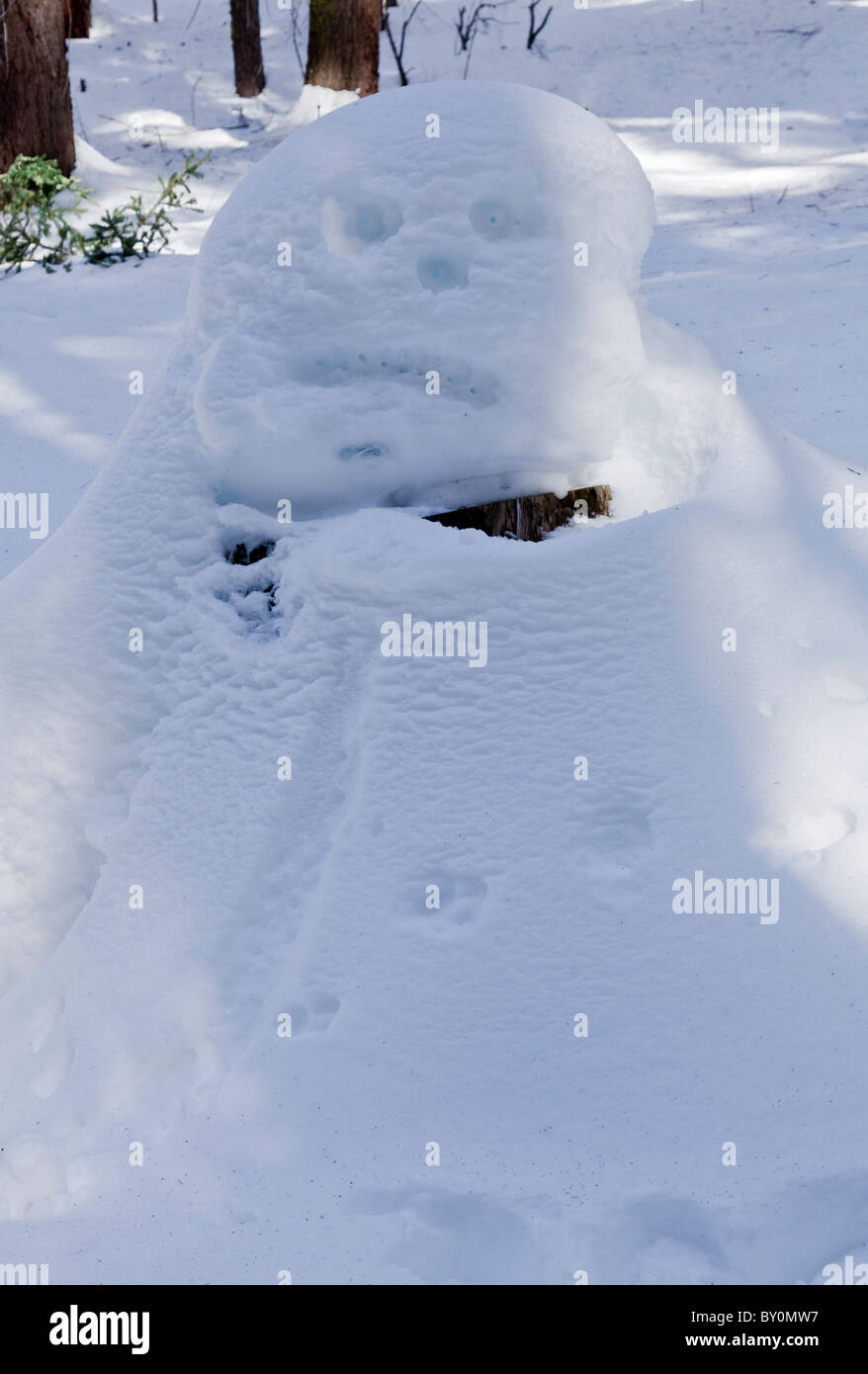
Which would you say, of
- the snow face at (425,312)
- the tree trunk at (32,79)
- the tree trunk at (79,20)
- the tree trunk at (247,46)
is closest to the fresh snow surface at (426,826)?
the snow face at (425,312)

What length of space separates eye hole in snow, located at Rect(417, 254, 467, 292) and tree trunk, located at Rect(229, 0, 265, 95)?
38.1 ft

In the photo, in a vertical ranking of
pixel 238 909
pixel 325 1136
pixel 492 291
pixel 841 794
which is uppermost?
pixel 492 291

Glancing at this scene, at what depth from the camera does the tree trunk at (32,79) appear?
291 inches

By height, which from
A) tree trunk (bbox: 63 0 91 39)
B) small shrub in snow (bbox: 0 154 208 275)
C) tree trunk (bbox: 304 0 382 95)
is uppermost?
tree trunk (bbox: 63 0 91 39)

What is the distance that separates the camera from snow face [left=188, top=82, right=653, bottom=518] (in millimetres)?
2439

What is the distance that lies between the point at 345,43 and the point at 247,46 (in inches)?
163

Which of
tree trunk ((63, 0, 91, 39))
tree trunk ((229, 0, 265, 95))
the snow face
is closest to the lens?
the snow face

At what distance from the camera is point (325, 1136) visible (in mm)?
1904

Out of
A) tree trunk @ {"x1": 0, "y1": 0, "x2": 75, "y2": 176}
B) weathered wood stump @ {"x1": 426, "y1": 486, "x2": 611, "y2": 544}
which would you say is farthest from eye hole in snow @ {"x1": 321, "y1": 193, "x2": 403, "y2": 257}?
tree trunk @ {"x1": 0, "y1": 0, "x2": 75, "y2": 176}

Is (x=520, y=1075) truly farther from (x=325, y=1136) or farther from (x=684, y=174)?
(x=684, y=174)

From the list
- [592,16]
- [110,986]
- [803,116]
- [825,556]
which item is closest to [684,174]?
[803,116]

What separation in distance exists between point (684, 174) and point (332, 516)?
7268 mm

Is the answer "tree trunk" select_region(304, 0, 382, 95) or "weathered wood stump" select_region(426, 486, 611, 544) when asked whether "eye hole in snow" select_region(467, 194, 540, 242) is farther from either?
"tree trunk" select_region(304, 0, 382, 95)

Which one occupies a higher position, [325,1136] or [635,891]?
[635,891]
